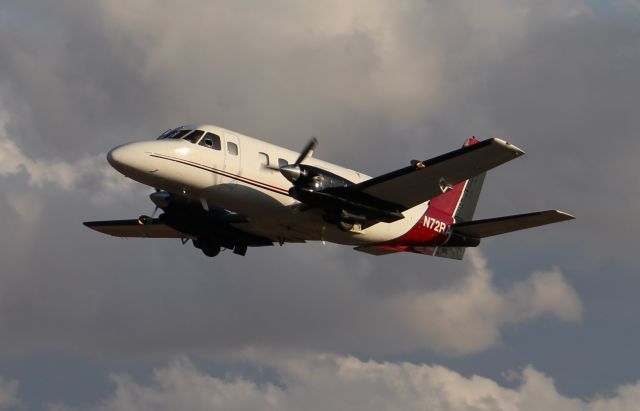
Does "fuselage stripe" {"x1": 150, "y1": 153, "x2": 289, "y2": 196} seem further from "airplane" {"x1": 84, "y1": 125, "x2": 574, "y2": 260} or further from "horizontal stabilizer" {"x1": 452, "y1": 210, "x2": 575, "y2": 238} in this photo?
"horizontal stabilizer" {"x1": 452, "y1": 210, "x2": 575, "y2": 238}

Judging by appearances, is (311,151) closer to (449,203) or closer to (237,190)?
(237,190)

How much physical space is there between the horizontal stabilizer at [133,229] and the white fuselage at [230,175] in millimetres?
5921

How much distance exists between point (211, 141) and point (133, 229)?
8907 mm

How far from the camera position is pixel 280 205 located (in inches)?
1533

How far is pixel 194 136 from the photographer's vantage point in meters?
38.1

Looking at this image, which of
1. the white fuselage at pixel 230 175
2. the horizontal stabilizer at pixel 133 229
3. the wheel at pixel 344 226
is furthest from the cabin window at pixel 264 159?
the horizontal stabilizer at pixel 133 229

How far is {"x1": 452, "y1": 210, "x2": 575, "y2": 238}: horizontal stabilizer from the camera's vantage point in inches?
1554

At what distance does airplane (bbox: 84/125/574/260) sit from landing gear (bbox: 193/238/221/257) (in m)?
0.03

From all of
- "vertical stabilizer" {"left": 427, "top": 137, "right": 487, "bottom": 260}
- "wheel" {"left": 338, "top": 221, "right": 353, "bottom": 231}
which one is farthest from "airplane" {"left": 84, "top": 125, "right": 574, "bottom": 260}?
"vertical stabilizer" {"left": 427, "top": 137, "right": 487, "bottom": 260}

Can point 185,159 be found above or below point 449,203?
below

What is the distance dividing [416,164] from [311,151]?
322 centimetres

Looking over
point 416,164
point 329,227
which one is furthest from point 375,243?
point 416,164

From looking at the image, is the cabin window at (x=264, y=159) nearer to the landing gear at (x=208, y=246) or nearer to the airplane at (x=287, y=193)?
the airplane at (x=287, y=193)

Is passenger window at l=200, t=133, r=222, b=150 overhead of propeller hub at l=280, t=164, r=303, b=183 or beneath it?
overhead
